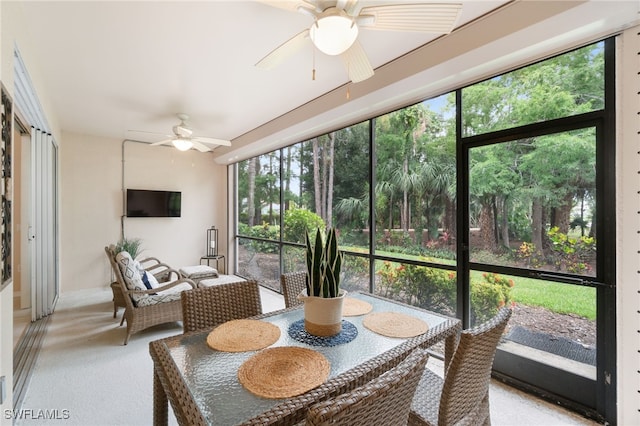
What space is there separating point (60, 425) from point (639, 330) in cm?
351

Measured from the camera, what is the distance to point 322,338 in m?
1.45

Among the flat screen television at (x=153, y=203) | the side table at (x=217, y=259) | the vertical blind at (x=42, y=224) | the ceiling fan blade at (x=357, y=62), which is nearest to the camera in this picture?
the ceiling fan blade at (x=357, y=62)

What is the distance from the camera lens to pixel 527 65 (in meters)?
2.11

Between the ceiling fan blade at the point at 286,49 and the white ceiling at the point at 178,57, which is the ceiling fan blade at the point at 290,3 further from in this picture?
the white ceiling at the point at 178,57

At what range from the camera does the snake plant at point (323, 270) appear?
4.85ft

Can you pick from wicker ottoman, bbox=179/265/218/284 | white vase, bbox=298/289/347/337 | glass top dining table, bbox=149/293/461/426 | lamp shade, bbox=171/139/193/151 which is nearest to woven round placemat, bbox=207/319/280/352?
glass top dining table, bbox=149/293/461/426

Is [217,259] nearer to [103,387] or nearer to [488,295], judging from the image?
[103,387]

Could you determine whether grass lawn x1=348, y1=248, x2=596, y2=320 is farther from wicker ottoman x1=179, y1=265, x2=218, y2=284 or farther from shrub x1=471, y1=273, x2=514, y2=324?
wicker ottoman x1=179, y1=265, x2=218, y2=284

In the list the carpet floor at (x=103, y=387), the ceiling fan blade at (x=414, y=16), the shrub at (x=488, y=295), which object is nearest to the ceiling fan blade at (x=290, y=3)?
the ceiling fan blade at (x=414, y=16)

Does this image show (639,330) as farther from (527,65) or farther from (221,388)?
(221,388)

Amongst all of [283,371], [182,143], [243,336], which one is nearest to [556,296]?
[283,371]

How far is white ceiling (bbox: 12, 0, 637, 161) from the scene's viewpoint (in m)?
1.93

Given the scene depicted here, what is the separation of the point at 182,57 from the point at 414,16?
6.61 ft

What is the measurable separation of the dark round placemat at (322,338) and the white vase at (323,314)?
0.09 feet
